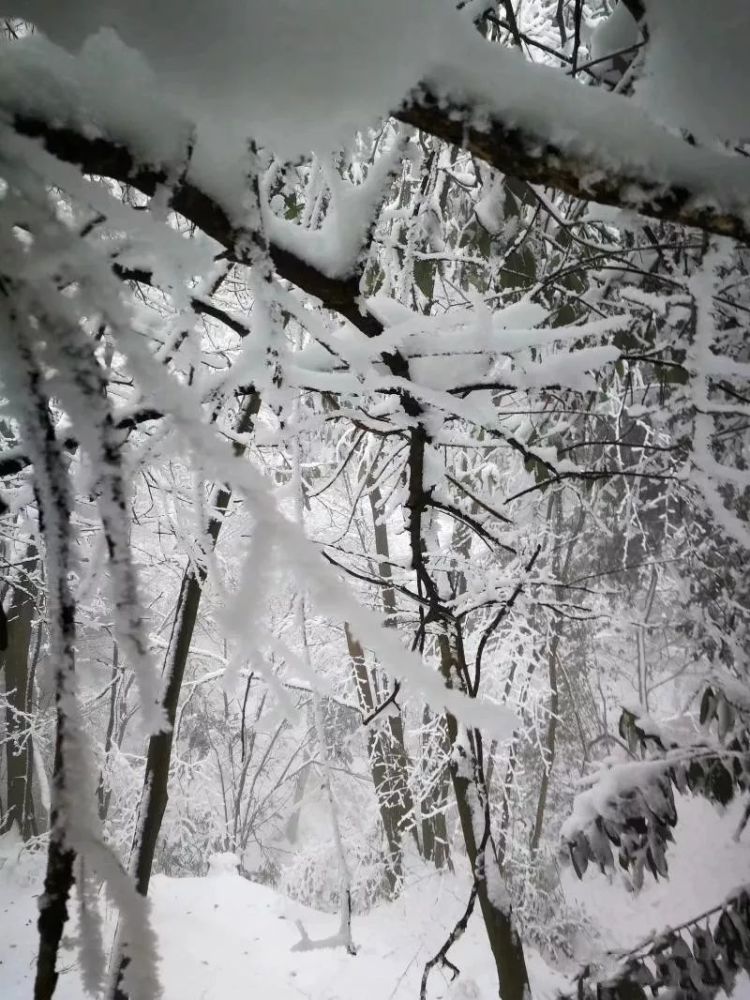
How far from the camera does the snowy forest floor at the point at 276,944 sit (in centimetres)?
433

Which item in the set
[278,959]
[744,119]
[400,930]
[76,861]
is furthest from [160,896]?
[744,119]

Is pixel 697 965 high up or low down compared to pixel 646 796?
down

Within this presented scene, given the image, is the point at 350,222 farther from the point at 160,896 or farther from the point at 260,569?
the point at 160,896

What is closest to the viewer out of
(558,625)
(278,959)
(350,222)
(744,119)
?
(744,119)

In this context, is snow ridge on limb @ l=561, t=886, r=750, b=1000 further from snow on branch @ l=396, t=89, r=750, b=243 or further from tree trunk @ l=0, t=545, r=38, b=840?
tree trunk @ l=0, t=545, r=38, b=840

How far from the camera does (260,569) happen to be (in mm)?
427

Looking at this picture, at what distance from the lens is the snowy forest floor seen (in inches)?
170

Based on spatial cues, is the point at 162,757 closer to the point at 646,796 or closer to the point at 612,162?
the point at 646,796

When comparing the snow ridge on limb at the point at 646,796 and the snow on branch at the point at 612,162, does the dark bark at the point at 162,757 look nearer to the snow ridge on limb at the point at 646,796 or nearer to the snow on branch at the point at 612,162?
the snow ridge on limb at the point at 646,796

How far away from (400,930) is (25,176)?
7.47 m

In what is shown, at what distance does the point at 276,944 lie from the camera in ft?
16.3

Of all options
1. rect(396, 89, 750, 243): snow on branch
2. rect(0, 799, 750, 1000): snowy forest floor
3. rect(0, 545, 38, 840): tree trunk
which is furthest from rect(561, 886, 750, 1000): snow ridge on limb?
rect(0, 545, 38, 840): tree trunk

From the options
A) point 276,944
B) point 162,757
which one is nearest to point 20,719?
point 276,944

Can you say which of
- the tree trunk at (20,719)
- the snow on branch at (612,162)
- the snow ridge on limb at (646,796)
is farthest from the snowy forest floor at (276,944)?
the snow on branch at (612,162)
